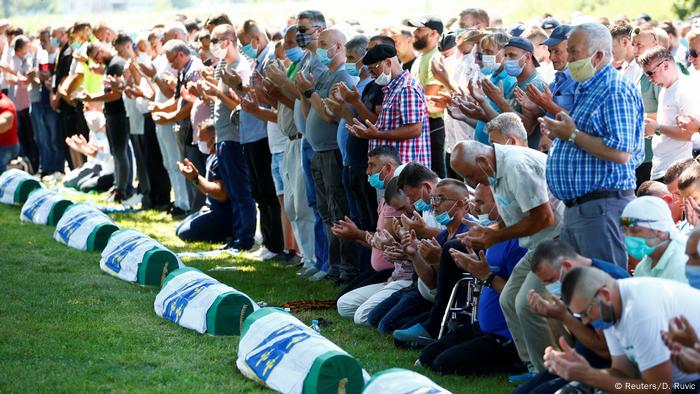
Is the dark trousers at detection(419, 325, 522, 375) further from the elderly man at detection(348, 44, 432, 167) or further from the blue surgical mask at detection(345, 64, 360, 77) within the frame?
the blue surgical mask at detection(345, 64, 360, 77)

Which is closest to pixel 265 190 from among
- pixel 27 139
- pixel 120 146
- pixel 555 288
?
pixel 120 146

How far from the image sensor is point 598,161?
7.06 metres

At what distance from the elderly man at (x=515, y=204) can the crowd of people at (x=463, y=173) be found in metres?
0.01

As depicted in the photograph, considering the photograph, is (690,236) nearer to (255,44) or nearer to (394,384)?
(394,384)

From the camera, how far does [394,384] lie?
6152 mm

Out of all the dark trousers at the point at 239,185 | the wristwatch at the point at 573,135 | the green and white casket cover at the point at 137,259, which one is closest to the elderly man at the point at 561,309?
the wristwatch at the point at 573,135

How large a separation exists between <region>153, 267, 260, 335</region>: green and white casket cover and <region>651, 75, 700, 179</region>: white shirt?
11.3ft

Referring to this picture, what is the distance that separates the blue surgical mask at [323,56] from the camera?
36.4 ft

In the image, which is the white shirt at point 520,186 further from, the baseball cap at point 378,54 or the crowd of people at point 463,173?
the baseball cap at point 378,54

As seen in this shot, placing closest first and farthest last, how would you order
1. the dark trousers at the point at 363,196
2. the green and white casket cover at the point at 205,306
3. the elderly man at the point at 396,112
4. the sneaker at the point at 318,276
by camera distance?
the green and white casket cover at the point at 205,306 < the elderly man at the point at 396,112 < the dark trousers at the point at 363,196 < the sneaker at the point at 318,276

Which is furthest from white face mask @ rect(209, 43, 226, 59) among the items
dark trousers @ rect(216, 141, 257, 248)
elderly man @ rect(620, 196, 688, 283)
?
elderly man @ rect(620, 196, 688, 283)

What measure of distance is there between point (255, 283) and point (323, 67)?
2.17m

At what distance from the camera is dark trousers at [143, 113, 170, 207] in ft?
54.1

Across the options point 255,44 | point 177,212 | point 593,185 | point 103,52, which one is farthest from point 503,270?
point 103,52
